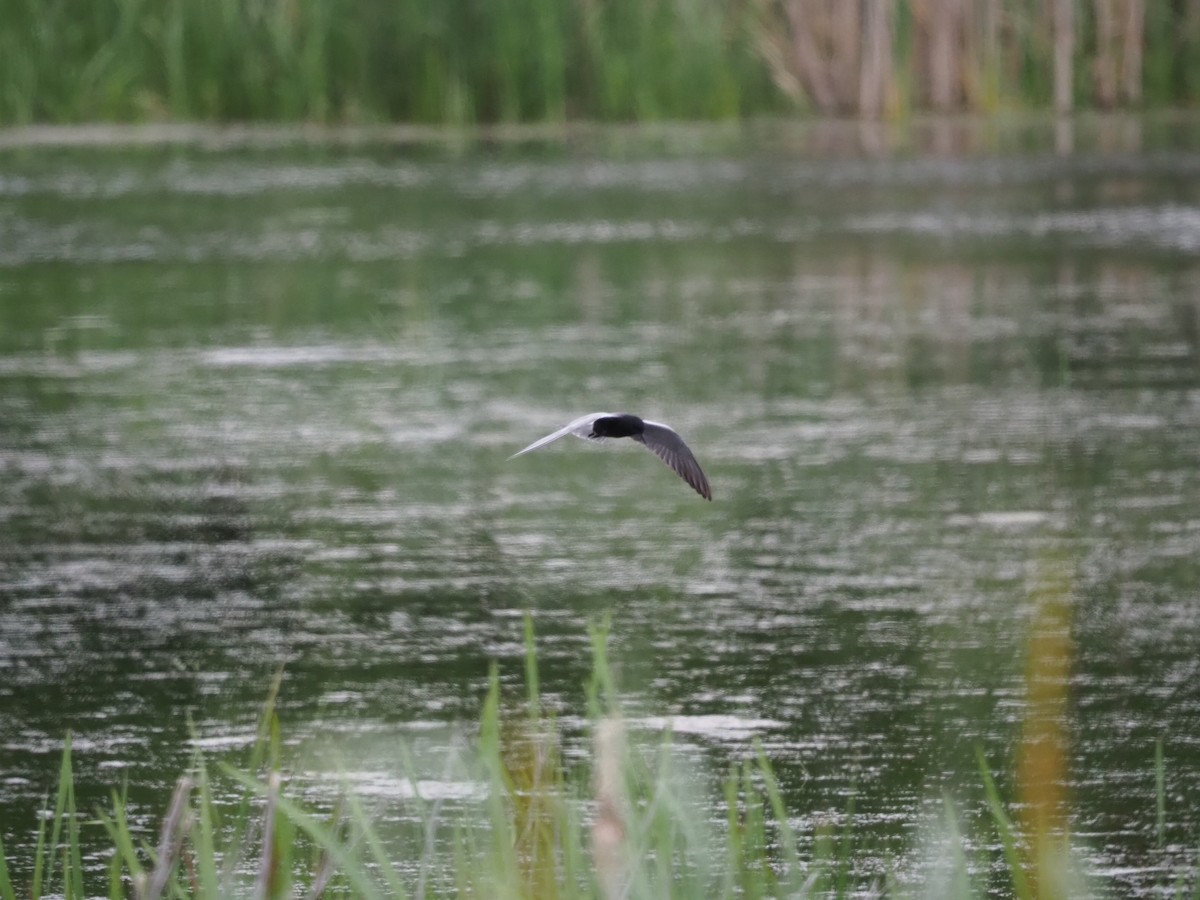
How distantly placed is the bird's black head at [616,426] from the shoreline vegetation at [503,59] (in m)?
15.5

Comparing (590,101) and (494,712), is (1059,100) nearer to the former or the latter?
(590,101)

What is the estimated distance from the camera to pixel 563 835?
3088 mm

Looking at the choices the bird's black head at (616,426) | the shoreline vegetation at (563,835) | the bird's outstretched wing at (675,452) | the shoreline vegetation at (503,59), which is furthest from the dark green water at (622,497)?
the shoreline vegetation at (503,59)

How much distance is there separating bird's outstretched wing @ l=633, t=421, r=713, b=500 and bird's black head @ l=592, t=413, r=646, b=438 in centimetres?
13

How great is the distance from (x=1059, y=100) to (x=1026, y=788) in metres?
18.2

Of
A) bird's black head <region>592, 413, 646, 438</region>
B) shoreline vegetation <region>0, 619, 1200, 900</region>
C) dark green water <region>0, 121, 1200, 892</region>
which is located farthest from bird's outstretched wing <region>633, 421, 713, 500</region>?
dark green water <region>0, 121, 1200, 892</region>

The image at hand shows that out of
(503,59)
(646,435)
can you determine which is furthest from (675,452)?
(503,59)

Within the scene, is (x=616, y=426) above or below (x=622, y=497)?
above

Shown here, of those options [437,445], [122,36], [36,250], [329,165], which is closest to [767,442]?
[437,445]

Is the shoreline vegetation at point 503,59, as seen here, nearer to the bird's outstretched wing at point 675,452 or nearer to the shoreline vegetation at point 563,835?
the shoreline vegetation at point 563,835

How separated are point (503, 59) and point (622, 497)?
1277 centimetres

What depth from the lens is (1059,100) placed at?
21.8m

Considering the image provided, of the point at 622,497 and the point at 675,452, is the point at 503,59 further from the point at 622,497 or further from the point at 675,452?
the point at 675,452

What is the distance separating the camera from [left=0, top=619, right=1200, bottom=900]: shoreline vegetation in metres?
2.43
